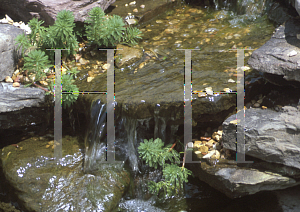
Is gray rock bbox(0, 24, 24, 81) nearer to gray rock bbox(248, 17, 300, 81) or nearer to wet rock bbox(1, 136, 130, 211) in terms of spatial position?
wet rock bbox(1, 136, 130, 211)

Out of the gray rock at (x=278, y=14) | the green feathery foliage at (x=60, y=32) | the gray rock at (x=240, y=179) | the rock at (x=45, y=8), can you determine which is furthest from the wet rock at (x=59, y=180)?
the gray rock at (x=278, y=14)

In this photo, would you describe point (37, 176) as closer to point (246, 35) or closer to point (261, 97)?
point (261, 97)

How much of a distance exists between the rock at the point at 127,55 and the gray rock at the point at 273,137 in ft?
5.53

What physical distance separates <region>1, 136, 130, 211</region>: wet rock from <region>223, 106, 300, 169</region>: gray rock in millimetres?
1371

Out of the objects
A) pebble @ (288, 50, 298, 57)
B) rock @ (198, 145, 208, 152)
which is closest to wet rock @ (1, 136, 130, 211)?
rock @ (198, 145, 208, 152)

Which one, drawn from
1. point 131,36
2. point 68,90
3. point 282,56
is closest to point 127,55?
point 131,36

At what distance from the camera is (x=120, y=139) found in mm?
Result: 3658

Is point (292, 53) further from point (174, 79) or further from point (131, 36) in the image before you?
point (131, 36)

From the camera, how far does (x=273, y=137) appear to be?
9.20ft

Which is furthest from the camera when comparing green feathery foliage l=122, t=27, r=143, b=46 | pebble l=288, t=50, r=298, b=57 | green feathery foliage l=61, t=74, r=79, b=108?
green feathery foliage l=122, t=27, r=143, b=46

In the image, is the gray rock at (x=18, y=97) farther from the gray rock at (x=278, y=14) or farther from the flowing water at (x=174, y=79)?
the gray rock at (x=278, y=14)

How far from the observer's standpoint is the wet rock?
3.23 m

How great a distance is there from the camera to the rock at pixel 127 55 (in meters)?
4.05

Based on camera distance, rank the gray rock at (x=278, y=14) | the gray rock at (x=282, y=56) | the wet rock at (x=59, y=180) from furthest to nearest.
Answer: the gray rock at (x=278, y=14), the wet rock at (x=59, y=180), the gray rock at (x=282, y=56)
